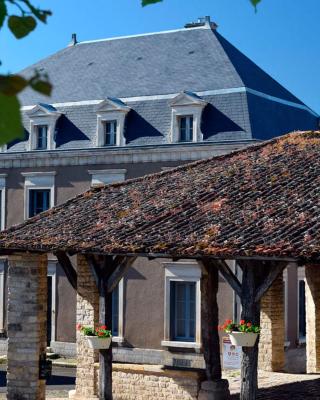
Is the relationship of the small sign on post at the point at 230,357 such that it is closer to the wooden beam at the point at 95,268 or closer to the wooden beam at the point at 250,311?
the wooden beam at the point at 95,268

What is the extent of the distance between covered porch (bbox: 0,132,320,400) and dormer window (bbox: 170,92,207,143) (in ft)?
25.6

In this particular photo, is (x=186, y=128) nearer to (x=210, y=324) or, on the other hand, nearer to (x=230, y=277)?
(x=210, y=324)

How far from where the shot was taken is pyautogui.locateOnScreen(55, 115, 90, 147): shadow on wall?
81.9 feet

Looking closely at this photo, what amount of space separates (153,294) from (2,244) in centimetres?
1037

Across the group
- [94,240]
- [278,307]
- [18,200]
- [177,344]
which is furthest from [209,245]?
[18,200]

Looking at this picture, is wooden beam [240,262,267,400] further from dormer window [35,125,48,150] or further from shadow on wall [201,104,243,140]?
dormer window [35,125,48,150]

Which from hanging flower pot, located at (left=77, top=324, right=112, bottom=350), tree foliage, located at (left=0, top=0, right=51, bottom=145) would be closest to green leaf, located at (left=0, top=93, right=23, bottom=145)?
tree foliage, located at (left=0, top=0, right=51, bottom=145)

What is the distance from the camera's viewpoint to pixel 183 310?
74.6ft

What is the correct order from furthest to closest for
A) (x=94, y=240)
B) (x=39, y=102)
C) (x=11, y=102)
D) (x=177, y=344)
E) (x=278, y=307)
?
1. (x=39, y=102)
2. (x=177, y=344)
3. (x=278, y=307)
4. (x=94, y=240)
5. (x=11, y=102)

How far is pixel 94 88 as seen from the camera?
1021 inches

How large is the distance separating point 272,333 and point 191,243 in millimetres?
5106

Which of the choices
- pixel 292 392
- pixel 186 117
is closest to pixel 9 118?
pixel 292 392

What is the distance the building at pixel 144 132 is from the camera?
897 inches

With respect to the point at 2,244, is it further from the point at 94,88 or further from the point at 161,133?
the point at 94,88
